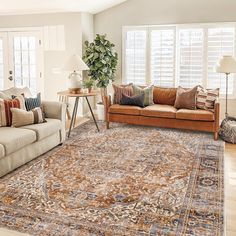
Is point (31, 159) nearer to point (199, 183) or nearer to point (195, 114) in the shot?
point (199, 183)

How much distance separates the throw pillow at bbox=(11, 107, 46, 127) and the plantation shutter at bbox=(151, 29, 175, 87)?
3.26 meters

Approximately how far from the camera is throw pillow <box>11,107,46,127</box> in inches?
169

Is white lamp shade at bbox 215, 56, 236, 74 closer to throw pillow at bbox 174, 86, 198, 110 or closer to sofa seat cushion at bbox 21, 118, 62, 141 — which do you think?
throw pillow at bbox 174, 86, 198, 110

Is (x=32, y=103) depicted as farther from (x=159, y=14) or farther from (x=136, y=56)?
(x=159, y=14)

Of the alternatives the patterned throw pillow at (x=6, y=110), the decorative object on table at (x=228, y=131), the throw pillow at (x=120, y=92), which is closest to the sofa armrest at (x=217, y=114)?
the decorative object on table at (x=228, y=131)

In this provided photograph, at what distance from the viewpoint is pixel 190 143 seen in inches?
200

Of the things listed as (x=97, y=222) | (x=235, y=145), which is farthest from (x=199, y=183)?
(x=235, y=145)

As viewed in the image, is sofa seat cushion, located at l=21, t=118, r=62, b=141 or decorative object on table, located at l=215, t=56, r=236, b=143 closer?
sofa seat cushion, located at l=21, t=118, r=62, b=141

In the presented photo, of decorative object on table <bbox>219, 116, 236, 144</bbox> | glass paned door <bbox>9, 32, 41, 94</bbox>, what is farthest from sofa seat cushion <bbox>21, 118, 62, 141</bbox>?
glass paned door <bbox>9, 32, 41, 94</bbox>

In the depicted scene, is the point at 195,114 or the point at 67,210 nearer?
the point at 67,210

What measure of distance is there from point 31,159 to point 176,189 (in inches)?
79.1

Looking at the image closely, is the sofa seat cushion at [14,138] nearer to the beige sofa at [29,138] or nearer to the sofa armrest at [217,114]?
the beige sofa at [29,138]

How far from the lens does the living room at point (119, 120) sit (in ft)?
9.44

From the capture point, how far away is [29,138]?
13.3ft
